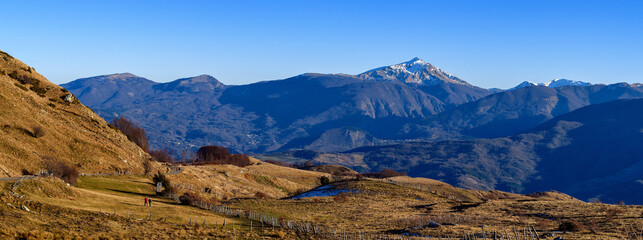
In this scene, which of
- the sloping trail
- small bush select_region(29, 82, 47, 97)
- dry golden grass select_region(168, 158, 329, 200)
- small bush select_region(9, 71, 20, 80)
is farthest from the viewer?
small bush select_region(29, 82, 47, 97)

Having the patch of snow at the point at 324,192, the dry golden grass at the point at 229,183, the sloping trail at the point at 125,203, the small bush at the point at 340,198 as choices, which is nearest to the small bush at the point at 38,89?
the dry golden grass at the point at 229,183

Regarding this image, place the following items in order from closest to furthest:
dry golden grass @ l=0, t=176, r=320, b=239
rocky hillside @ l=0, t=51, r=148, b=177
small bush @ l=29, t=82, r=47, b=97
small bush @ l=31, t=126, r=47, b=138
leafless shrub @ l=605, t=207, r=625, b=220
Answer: dry golden grass @ l=0, t=176, r=320, b=239, leafless shrub @ l=605, t=207, r=625, b=220, rocky hillside @ l=0, t=51, r=148, b=177, small bush @ l=31, t=126, r=47, b=138, small bush @ l=29, t=82, r=47, b=97

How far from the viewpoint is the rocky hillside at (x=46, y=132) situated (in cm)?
7294

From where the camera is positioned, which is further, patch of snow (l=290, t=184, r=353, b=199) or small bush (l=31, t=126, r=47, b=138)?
patch of snow (l=290, t=184, r=353, b=199)

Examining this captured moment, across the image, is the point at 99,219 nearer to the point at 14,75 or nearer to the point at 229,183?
the point at 229,183

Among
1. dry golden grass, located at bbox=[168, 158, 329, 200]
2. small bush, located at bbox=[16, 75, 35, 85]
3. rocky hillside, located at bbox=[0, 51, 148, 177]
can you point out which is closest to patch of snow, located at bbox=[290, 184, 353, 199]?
dry golden grass, located at bbox=[168, 158, 329, 200]

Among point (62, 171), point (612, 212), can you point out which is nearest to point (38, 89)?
point (62, 171)

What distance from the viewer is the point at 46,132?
83438 millimetres

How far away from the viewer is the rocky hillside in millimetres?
72944

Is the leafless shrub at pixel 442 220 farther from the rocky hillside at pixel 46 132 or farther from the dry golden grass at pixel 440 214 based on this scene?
the rocky hillside at pixel 46 132

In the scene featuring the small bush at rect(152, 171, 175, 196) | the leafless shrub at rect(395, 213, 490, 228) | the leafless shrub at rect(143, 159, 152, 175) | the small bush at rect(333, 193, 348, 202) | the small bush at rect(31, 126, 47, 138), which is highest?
the small bush at rect(31, 126, 47, 138)

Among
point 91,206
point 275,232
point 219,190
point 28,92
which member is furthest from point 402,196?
point 28,92

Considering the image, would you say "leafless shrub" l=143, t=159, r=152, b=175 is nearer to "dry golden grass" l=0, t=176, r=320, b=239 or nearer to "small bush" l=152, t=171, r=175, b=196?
"small bush" l=152, t=171, r=175, b=196

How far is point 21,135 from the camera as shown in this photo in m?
77.9
